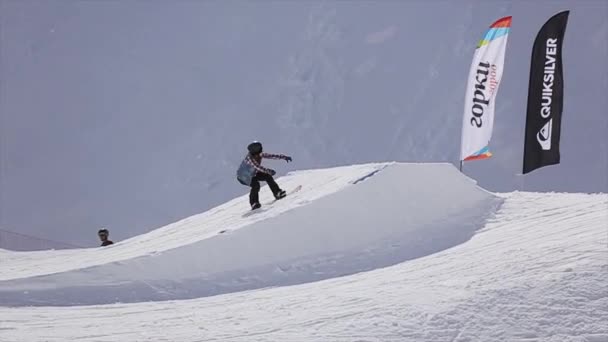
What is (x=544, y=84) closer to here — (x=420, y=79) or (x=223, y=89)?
(x=420, y=79)

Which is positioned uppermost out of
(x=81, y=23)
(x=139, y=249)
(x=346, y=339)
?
(x=81, y=23)

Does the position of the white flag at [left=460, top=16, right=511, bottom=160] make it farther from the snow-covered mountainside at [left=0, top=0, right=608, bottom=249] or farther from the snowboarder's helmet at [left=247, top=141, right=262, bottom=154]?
the snow-covered mountainside at [left=0, top=0, right=608, bottom=249]

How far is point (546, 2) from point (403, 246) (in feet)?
88.6

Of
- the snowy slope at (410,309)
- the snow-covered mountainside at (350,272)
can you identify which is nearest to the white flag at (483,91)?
the snow-covered mountainside at (350,272)

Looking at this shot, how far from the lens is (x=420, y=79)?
1303 inches

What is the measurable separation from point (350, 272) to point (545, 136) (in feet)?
24.1

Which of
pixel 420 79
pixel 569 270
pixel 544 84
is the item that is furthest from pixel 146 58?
pixel 569 270

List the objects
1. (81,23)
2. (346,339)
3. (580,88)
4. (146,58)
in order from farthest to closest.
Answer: (81,23)
(146,58)
(580,88)
(346,339)

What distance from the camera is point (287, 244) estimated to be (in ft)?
32.3

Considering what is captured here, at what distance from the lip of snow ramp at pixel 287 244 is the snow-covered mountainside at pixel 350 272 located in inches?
0.8

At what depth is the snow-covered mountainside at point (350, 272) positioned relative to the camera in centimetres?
556

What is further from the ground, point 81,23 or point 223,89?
point 81,23

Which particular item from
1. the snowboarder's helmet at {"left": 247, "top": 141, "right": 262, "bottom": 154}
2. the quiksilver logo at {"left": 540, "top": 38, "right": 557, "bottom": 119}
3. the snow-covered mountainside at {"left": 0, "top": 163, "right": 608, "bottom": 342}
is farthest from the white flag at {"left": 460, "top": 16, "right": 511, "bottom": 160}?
the snowboarder's helmet at {"left": 247, "top": 141, "right": 262, "bottom": 154}

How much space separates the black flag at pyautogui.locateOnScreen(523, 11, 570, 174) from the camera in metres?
14.9
